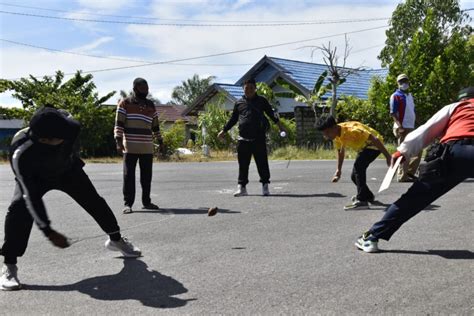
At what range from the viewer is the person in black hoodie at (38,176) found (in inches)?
152

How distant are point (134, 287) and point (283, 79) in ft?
79.0

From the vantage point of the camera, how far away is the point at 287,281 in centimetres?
401

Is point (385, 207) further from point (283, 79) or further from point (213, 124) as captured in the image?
point (283, 79)

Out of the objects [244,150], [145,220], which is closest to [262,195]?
[244,150]

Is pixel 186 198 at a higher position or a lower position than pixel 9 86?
lower

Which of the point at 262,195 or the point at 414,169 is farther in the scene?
the point at 414,169

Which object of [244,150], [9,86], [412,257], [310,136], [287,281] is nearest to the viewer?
[287,281]

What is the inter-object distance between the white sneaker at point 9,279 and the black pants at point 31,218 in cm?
5

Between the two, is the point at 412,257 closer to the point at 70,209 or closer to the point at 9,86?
the point at 70,209

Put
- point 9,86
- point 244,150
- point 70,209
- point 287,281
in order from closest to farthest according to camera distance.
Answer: point 287,281, point 70,209, point 244,150, point 9,86

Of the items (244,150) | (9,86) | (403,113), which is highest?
(9,86)

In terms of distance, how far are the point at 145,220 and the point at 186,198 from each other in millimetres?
2068

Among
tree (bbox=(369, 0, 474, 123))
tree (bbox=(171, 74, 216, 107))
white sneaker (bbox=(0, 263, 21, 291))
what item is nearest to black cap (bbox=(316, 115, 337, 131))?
white sneaker (bbox=(0, 263, 21, 291))

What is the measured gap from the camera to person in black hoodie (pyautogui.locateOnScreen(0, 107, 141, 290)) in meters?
3.86
